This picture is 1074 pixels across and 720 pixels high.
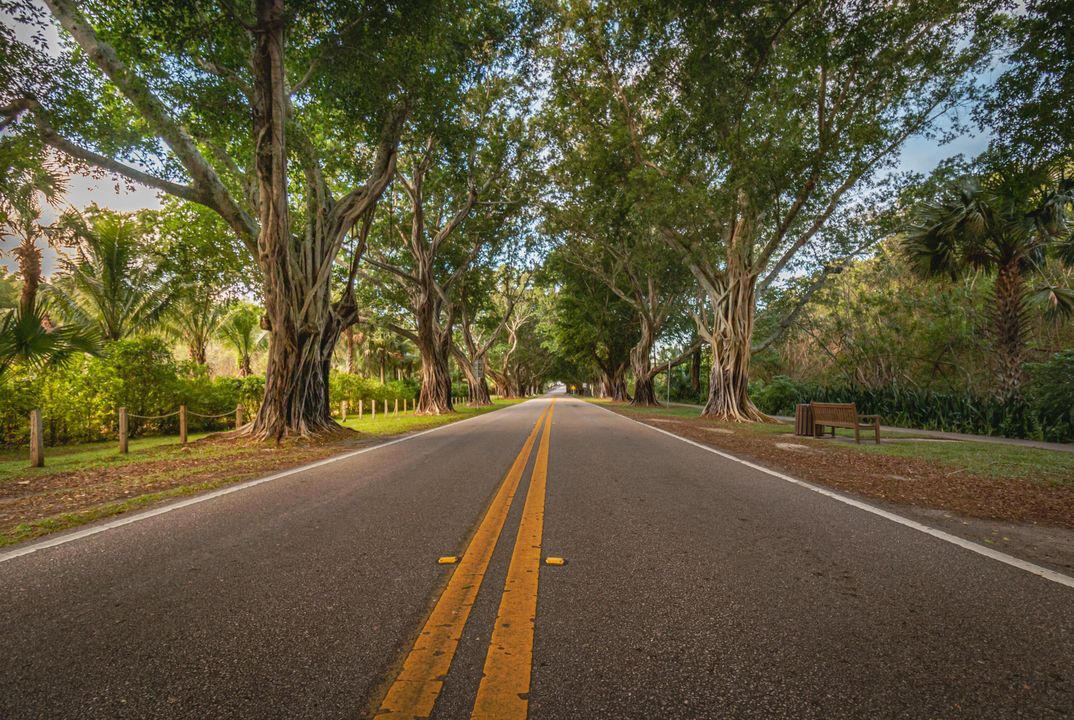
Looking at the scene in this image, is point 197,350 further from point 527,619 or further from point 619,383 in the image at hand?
point 527,619

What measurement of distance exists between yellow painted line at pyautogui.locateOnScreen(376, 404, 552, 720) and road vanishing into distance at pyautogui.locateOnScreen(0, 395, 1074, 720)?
0.01 m

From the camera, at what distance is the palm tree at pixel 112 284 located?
17375mm

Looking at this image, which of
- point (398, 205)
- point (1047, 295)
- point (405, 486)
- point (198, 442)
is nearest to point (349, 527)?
point (405, 486)

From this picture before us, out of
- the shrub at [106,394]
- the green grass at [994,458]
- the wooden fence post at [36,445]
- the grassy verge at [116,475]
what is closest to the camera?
the grassy verge at [116,475]

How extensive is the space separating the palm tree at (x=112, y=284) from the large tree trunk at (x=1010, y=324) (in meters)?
28.8

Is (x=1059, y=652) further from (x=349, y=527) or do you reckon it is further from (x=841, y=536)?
(x=349, y=527)

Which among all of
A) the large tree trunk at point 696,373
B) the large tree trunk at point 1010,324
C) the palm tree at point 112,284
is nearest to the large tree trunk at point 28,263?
the palm tree at point 112,284

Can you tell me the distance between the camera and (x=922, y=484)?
6.18 meters

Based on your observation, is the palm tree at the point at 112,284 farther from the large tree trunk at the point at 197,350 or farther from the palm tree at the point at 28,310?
the large tree trunk at the point at 197,350

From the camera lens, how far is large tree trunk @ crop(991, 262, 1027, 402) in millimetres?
13516

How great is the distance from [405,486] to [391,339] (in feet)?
126

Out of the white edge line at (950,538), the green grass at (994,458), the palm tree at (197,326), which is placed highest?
the palm tree at (197,326)

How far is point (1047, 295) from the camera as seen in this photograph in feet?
46.8

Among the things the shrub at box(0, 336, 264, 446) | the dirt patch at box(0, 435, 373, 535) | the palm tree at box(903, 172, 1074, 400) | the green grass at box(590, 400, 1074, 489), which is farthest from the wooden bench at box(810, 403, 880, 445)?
the shrub at box(0, 336, 264, 446)
